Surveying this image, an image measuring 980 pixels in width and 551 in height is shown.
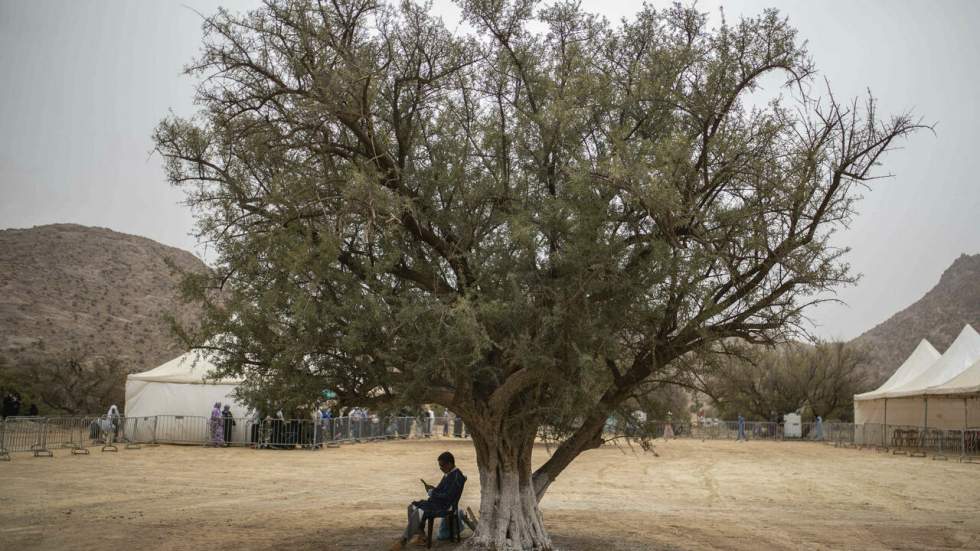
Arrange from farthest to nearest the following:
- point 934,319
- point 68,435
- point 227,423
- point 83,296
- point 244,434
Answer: point 934,319
point 83,296
point 68,435
point 244,434
point 227,423

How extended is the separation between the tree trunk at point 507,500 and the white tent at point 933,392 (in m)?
28.5

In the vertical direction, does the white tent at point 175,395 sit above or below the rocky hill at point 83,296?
below

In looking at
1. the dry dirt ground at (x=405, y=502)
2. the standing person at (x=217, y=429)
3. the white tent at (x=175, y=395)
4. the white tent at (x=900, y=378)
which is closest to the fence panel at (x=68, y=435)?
the dry dirt ground at (x=405, y=502)

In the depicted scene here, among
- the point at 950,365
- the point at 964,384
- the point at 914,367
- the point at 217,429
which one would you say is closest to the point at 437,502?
the point at 217,429

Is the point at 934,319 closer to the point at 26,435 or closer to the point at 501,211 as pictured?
the point at 26,435

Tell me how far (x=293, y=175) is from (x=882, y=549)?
10.3m

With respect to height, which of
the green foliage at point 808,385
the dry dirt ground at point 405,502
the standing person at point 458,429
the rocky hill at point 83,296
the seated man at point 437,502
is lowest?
the standing person at point 458,429

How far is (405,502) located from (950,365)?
97.1ft

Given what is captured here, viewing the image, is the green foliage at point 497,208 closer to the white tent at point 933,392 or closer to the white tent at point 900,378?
the white tent at point 933,392

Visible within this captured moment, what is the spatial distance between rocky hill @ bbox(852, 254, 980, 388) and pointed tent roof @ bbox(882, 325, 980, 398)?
45.4m

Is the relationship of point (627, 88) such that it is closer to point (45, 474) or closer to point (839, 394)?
point (45, 474)

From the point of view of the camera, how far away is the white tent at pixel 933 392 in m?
36.4

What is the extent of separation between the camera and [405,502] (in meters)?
18.1

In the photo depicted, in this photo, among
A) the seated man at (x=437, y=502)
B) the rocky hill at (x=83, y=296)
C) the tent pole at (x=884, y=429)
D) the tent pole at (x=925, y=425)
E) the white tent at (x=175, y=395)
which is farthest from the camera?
the rocky hill at (x=83, y=296)
